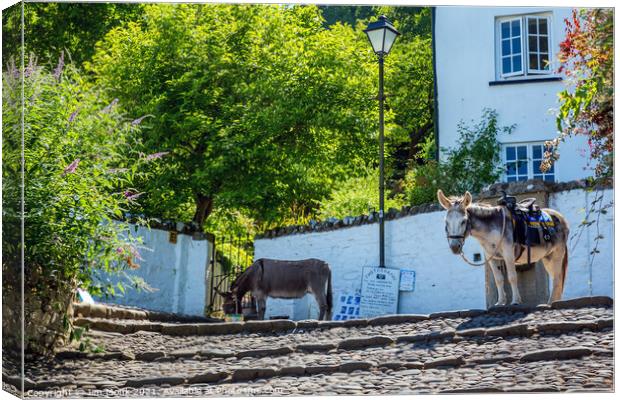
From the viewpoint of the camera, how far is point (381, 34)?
12070 mm

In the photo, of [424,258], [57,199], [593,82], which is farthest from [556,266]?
[57,199]

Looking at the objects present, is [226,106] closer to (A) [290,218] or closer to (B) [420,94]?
(A) [290,218]

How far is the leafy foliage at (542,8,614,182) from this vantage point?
7.60 meters

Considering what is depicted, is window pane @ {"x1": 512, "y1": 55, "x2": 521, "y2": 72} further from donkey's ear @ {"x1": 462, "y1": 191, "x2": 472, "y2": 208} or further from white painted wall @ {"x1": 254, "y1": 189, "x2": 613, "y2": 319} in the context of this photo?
donkey's ear @ {"x1": 462, "y1": 191, "x2": 472, "y2": 208}

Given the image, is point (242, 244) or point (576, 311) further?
point (242, 244)

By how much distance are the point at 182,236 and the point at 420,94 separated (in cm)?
411

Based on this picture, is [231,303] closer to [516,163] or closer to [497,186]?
[497,186]

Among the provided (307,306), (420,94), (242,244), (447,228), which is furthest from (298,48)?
(447,228)

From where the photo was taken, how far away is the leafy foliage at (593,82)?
760 centimetres

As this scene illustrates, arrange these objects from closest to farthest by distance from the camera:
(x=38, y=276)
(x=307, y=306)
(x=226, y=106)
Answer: (x=38, y=276)
(x=307, y=306)
(x=226, y=106)

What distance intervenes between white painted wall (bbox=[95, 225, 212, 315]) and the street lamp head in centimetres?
→ 382

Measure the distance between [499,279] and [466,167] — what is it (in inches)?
117

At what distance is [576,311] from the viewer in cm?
935

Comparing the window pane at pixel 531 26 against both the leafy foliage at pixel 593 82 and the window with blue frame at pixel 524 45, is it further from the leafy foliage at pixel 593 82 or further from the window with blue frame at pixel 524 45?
the leafy foliage at pixel 593 82
